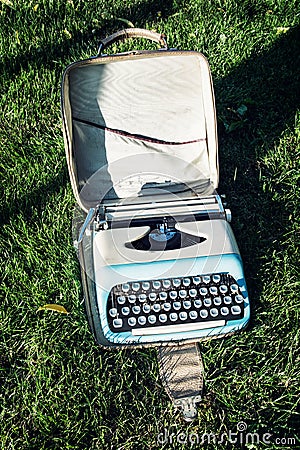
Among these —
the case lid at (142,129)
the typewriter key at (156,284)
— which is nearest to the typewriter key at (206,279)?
the typewriter key at (156,284)

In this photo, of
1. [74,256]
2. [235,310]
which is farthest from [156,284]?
[74,256]

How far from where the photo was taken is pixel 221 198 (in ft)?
10.0

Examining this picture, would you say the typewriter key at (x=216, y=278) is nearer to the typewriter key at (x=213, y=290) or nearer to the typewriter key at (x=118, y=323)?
the typewriter key at (x=213, y=290)

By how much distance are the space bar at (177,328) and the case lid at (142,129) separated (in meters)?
0.78

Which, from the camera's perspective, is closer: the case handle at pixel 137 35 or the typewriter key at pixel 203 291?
the typewriter key at pixel 203 291

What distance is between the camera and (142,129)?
3027 millimetres

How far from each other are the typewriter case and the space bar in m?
0.25

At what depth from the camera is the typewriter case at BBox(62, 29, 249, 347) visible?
272 centimetres

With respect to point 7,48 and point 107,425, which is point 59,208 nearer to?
point 107,425

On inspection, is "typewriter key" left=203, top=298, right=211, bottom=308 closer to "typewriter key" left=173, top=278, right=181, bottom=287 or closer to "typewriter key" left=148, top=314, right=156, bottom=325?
"typewriter key" left=173, top=278, right=181, bottom=287

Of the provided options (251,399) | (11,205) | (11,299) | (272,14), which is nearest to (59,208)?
(11,205)

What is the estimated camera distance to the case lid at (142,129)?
9.57 ft

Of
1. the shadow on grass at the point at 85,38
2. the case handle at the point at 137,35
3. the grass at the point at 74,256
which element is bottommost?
the grass at the point at 74,256

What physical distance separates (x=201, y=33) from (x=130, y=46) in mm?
596
